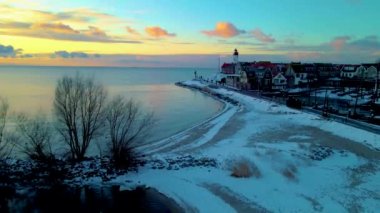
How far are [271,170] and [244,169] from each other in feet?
4.97

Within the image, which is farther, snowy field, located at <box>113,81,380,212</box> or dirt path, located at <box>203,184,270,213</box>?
snowy field, located at <box>113,81,380,212</box>

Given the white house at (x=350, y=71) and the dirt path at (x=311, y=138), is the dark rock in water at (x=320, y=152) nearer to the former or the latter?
the dirt path at (x=311, y=138)

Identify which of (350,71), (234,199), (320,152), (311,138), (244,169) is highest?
(350,71)

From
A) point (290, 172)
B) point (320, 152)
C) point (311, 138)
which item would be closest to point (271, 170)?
point (290, 172)

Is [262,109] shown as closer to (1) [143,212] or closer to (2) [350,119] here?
(2) [350,119]

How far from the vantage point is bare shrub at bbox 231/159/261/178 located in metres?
19.1

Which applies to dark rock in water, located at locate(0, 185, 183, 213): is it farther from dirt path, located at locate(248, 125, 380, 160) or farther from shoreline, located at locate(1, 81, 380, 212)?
dirt path, located at locate(248, 125, 380, 160)

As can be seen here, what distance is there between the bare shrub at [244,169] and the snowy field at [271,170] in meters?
0.06

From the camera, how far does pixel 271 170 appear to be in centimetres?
1977

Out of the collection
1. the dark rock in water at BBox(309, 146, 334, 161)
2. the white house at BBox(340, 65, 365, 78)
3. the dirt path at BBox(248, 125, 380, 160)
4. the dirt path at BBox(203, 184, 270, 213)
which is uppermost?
the white house at BBox(340, 65, 365, 78)

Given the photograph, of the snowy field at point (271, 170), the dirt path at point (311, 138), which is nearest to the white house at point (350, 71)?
the snowy field at point (271, 170)

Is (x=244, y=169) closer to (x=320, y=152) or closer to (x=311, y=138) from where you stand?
(x=320, y=152)

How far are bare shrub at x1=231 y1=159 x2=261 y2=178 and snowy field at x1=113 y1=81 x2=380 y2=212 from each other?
0.06 m

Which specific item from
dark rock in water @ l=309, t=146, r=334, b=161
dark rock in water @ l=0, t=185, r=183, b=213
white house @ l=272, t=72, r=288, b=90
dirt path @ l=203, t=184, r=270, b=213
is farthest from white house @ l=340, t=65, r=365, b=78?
dark rock in water @ l=0, t=185, r=183, b=213
